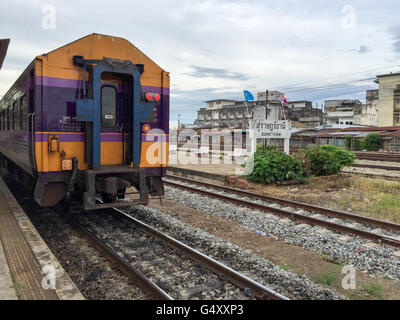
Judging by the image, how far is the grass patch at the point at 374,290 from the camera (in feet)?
15.0

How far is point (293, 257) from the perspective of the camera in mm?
5898

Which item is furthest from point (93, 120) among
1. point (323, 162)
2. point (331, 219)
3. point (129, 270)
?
point (323, 162)

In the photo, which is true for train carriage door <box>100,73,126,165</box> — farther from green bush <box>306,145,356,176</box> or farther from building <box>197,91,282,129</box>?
building <box>197,91,282,129</box>

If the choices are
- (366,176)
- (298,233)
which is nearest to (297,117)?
(366,176)

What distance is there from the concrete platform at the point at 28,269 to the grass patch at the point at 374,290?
152 inches

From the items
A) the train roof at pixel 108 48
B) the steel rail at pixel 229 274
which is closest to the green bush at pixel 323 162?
the train roof at pixel 108 48

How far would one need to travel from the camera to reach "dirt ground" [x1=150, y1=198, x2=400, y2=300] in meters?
4.70

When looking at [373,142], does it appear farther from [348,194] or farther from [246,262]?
[246,262]

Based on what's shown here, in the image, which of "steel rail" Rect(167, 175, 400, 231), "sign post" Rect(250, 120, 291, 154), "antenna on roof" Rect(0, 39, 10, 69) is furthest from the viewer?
"sign post" Rect(250, 120, 291, 154)

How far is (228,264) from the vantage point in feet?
18.0

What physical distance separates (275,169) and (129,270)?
8.85 m

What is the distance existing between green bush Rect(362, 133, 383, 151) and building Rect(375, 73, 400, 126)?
74.4ft

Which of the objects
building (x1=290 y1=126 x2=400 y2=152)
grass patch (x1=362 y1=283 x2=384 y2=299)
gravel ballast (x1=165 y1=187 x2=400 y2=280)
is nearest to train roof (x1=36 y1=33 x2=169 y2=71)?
gravel ballast (x1=165 y1=187 x2=400 y2=280)

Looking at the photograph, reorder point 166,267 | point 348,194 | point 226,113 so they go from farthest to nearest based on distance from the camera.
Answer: point 226,113, point 348,194, point 166,267
